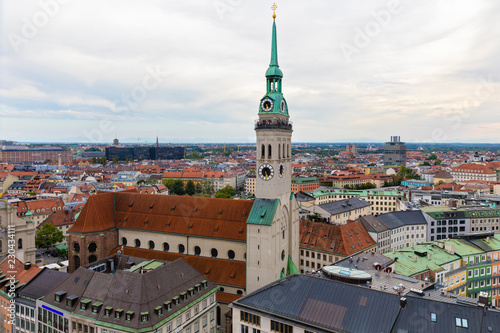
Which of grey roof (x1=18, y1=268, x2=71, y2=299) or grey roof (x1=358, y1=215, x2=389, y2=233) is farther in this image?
grey roof (x1=358, y1=215, x2=389, y2=233)

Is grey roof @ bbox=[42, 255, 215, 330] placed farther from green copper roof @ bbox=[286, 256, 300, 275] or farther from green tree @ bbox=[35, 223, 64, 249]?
green tree @ bbox=[35, 223, 64, 249]

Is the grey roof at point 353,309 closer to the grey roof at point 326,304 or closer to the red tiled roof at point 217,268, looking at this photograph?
the grey roof at point 326,304

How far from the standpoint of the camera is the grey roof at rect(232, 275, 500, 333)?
1265 inches

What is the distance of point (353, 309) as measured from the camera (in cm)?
3453

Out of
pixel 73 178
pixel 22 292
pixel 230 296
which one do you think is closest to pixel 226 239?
pixel 230 296

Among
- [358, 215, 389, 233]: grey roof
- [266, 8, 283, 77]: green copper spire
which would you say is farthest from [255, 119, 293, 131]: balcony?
[358, 215, 389, 233]: grey roof

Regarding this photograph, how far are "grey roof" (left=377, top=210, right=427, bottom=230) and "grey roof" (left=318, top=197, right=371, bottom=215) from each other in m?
15.2

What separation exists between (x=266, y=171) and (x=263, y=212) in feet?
19.4

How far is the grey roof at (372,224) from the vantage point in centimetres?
8806

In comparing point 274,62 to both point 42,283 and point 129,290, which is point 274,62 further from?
point 42,283

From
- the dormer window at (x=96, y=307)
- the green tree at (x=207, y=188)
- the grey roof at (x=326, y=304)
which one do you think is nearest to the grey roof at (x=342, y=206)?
the grey roof at (x=326, y=304)

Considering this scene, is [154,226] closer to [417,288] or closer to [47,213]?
[417,288]

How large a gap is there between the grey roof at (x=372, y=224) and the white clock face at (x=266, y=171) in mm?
44910

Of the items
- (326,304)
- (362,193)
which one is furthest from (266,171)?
(362,193)
